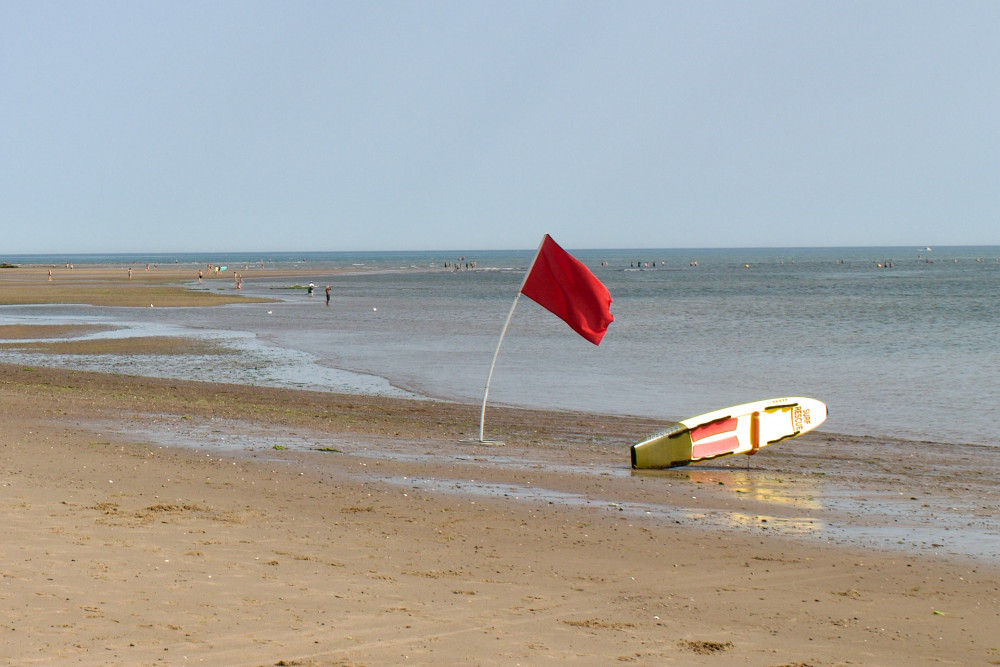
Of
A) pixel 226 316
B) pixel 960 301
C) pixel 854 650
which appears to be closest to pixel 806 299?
pixel 960 301

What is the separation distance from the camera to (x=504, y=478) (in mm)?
12039

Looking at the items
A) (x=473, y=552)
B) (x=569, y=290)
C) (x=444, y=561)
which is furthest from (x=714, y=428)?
(x=444, y=561)

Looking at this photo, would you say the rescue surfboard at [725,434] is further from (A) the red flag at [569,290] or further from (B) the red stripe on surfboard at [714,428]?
(A) the red flag at [569,290]

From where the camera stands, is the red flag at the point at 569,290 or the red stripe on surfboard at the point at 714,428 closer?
the red stripe on surfboard at the point at 714,428

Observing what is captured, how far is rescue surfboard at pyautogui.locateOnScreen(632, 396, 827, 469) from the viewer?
1341 centimetres

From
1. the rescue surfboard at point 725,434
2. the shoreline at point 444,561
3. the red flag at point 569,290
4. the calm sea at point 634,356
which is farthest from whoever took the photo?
the calm sea at point 634,356

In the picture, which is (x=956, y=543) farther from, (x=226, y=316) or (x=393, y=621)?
(x=226, y=316)

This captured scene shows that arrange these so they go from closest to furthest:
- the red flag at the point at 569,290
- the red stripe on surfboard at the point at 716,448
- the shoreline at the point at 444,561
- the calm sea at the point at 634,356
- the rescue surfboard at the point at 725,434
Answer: the shoreline at the point at 444,561, the rescue surfboard at the point at 725,434, the red stripe on surfboard at the point at 716,448, the red flag at the point at 569,290, the calm sea at the point at 634,356

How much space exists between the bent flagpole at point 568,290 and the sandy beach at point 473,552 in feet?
6.27

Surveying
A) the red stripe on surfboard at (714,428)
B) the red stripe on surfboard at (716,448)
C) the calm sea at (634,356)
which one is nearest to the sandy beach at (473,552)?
the red stripe on surfboard at (716,448)

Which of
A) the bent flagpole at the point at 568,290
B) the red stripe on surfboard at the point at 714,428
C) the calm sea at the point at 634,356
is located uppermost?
the bent flagpole at the point at 568,290

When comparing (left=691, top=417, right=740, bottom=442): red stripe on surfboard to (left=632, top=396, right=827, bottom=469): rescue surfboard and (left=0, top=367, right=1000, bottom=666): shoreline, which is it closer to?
(left=632, top=396, right=827, bottom=469): rescue surfboard

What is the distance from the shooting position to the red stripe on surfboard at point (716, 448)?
45.1 feet

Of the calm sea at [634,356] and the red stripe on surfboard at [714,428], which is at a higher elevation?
the red stripe on surfboard at [714,428]
